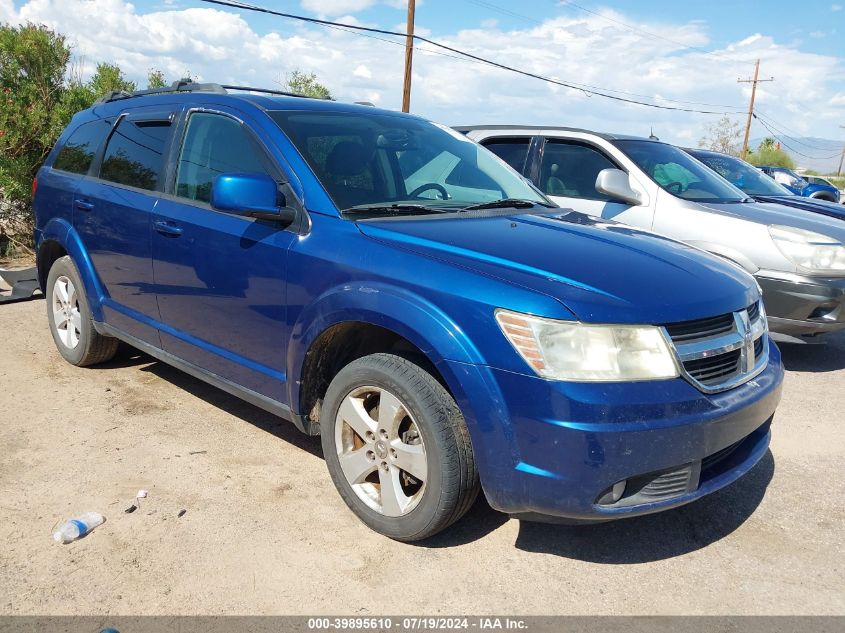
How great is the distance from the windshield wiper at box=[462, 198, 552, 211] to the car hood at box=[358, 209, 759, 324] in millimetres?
121

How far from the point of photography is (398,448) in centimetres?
286

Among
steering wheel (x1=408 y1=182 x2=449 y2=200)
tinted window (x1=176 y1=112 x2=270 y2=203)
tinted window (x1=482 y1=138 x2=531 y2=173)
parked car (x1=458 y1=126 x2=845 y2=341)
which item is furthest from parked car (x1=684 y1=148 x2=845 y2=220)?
tinted window (x1=176 y1=112 x2=270 y2=203)

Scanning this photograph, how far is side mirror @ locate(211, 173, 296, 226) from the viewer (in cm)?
308

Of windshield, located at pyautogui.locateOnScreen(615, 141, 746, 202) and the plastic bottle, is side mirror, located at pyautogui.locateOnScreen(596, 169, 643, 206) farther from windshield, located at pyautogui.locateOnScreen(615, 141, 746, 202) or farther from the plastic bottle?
the plastic bottle

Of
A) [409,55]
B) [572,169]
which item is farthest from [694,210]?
[409,55]

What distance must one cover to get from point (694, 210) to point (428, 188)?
2.96 m

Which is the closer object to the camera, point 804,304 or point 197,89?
point 197,89

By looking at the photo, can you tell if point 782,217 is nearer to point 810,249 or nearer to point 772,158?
point 810,249

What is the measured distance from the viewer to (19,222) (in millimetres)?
9227

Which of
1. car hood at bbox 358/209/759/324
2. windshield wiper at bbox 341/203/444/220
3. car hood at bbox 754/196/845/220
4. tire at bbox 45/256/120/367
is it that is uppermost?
windshield wiper at bbox 341/203/444/220

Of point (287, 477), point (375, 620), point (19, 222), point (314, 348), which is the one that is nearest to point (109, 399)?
point (287, 477)

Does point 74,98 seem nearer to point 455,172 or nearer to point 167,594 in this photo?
point 455,172

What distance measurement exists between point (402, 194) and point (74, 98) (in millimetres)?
7366

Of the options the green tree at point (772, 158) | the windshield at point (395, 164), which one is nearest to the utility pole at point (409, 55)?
the windshield at point (395, 164)
